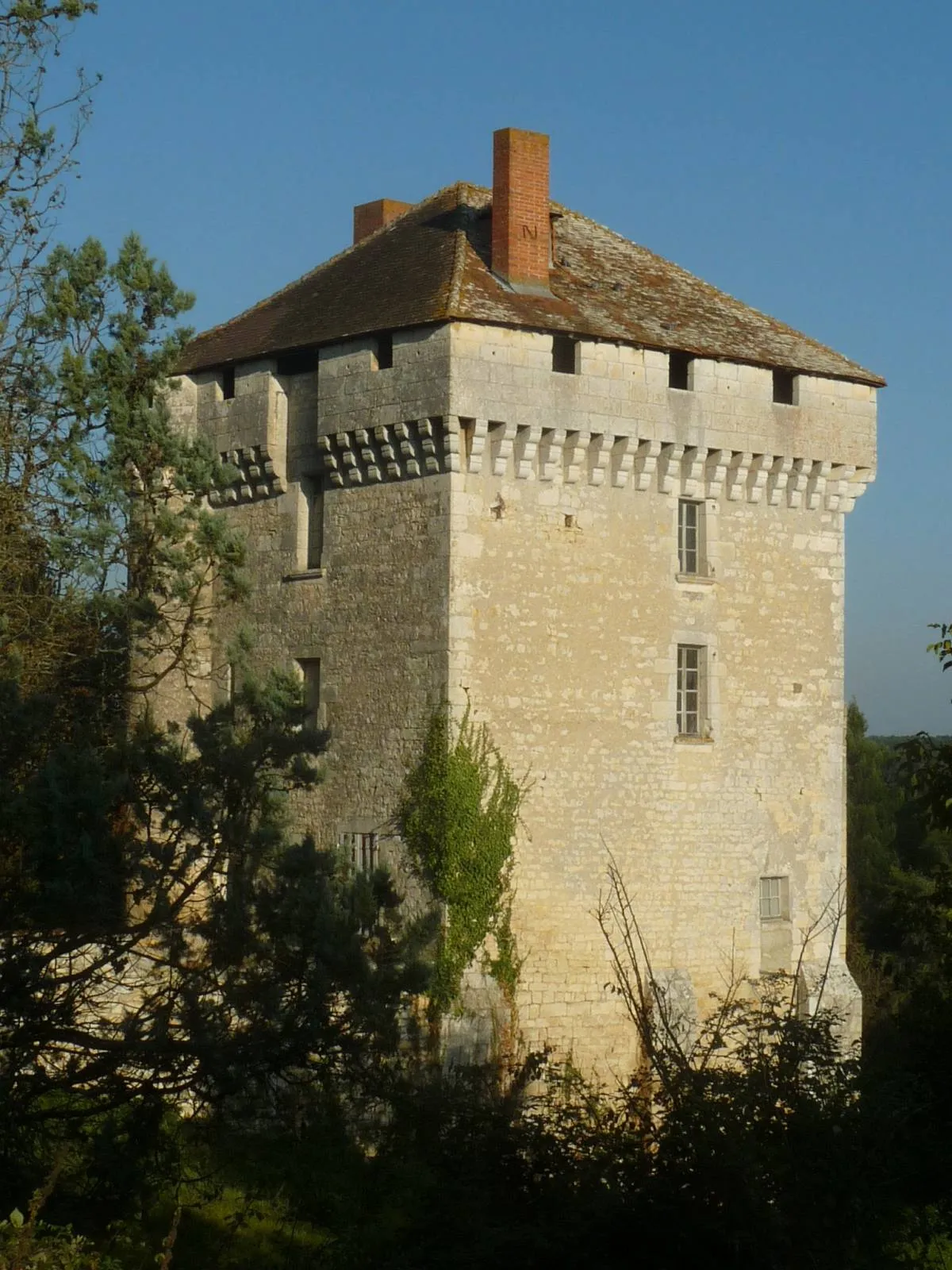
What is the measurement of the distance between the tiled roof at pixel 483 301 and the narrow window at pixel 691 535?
1650 millimetres

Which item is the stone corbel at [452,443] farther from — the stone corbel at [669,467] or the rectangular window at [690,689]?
the rectangular window at [690,689]

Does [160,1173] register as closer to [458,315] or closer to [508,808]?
[508,808]

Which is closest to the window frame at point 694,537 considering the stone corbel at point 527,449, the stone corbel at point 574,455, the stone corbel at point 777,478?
the stone corbel at point 777,478

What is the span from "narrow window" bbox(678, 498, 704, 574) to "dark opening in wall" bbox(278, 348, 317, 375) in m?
4.25

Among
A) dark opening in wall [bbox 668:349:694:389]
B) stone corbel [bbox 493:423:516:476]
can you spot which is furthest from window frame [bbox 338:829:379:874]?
dark opening in wall [bbox 668:349:694:389]

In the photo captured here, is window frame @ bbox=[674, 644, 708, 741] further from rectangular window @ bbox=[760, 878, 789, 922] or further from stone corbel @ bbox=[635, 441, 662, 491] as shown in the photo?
rectangular window @ bbox=[760, 878, 789, 922]

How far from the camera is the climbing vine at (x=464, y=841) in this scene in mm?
18422

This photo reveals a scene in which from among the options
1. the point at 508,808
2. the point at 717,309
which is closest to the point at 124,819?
the point at 508,808

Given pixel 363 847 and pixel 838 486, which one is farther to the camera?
pixel 838 486

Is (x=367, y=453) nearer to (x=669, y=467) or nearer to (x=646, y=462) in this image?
(x=646, y=462)

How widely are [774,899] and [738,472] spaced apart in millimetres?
4725

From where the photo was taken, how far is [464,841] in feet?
60.8

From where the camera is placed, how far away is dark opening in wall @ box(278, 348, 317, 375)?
815 inches

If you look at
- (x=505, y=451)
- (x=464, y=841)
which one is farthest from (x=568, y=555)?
(x=464, y=841)
